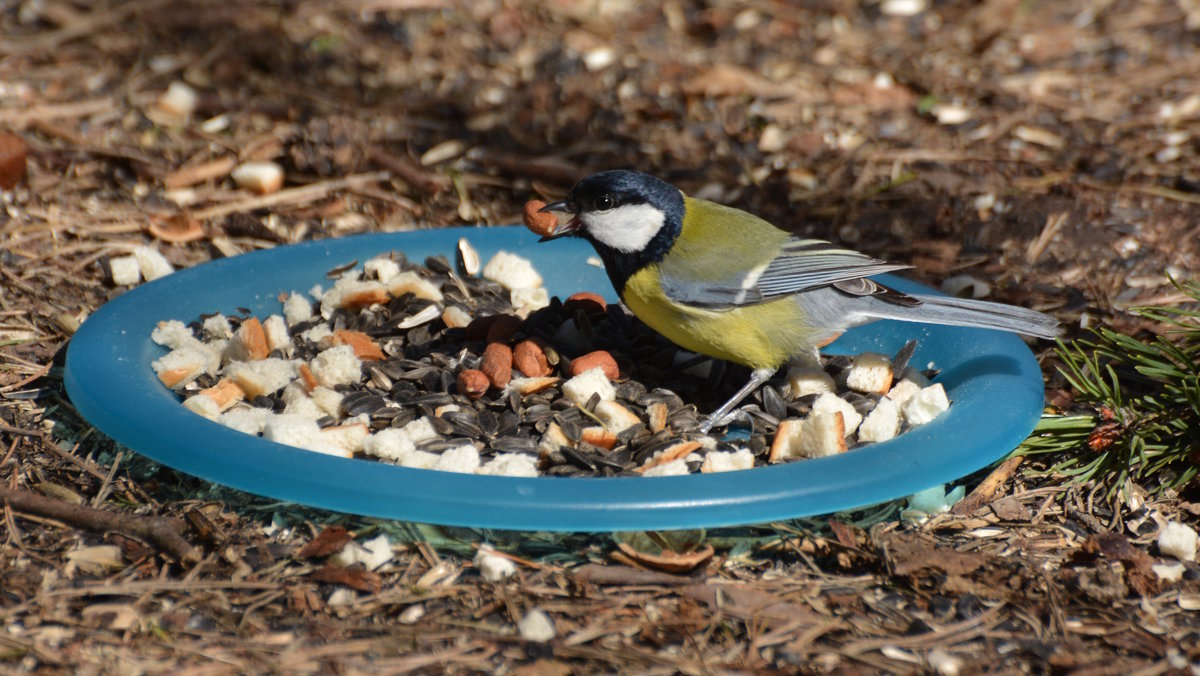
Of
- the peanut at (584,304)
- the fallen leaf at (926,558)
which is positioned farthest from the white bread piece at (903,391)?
the peanut at (584,304)

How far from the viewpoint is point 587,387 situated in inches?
133

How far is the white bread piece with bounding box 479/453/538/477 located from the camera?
2967 millimetres

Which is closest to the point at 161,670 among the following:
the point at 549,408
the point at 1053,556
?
the point at 549,408

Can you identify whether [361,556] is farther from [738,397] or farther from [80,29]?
[80,29]

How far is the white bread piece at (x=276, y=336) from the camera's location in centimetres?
369

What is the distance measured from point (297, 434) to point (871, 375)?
165cm

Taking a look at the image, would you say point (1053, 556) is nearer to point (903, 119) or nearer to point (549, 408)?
point (549, 408)

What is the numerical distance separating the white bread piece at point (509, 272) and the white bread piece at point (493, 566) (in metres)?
1.44

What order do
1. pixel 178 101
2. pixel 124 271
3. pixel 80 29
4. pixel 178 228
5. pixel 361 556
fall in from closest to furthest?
pixel 361 556 → pixel 124 271 → pixel 178 228 → pixel 178 101 → pixel 80 29

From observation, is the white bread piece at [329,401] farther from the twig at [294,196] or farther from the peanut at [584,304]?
the twig at [294,196]

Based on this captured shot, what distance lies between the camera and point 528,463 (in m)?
3.00

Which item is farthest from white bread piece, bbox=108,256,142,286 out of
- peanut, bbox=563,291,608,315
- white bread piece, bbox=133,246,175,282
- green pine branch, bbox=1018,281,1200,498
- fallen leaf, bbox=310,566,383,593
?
green pine branch, bbox=1018,281,1200,498

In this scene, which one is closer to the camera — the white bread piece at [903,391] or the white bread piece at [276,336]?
the white bread piece at [903,391]

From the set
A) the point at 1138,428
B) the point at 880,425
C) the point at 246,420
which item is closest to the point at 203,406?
the point at 246,420
